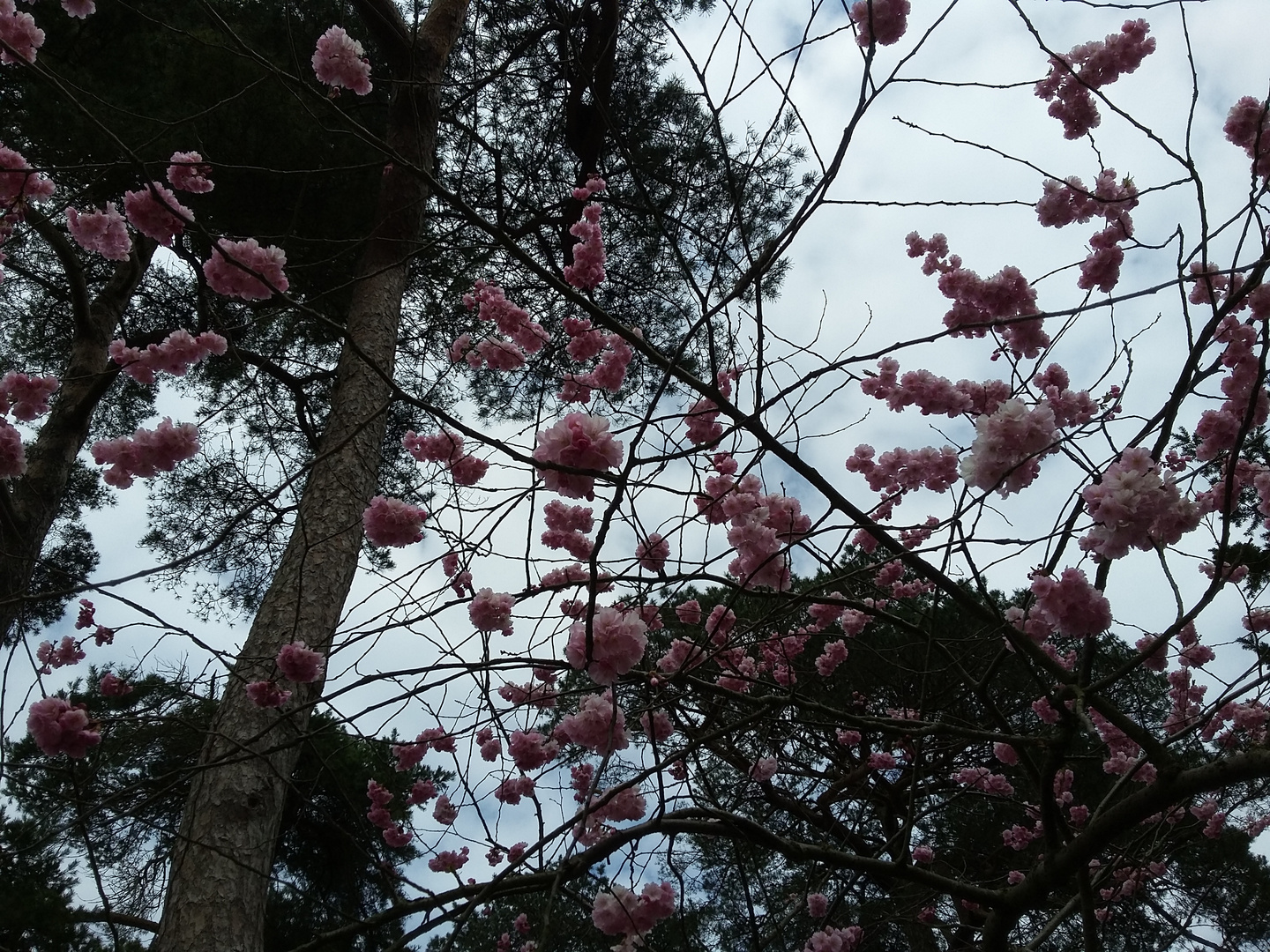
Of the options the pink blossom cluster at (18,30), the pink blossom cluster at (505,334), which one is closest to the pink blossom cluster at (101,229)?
the pink blossom cluster at (18,30)

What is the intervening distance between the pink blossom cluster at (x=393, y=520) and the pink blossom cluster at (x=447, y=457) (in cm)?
29

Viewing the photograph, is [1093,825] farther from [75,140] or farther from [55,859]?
[75,140]

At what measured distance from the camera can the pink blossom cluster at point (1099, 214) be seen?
2.35m

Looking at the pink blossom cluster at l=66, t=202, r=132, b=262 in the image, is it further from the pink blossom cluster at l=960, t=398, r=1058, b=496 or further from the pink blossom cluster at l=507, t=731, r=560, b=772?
the pink blossom cluster at l=960, t=398, r=1058, b=496

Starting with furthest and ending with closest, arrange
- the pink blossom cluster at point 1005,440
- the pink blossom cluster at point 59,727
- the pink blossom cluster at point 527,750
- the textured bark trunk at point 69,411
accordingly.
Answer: the textured bark trunk at point 69,411 < the pink blossom cluster at point 527,750 < the pink blossom cluster at point 59,727 < the pink blossom cluster at point 1005,440

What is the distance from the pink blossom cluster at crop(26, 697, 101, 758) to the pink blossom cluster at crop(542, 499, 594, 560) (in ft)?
4.24

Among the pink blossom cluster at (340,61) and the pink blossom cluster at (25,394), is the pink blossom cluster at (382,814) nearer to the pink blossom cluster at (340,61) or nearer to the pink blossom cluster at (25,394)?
the pink blossom cluster at (25,394)

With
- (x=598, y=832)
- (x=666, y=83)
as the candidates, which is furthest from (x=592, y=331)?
(x=666, y=83)

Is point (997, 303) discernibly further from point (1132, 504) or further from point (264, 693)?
point (264, 693)

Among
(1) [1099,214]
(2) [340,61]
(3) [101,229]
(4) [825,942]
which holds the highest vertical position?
(2) [340,61]

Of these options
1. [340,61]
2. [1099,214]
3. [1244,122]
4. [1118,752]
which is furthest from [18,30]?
[1118,752]

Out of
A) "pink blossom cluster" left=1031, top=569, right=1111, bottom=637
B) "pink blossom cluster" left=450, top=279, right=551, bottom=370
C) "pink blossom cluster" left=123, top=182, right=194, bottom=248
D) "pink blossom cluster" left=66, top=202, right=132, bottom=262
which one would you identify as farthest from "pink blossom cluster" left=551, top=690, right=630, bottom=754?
"pink blossom cluster" left=66, top=202, right=132, bottom=262

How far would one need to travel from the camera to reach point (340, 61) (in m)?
2.56

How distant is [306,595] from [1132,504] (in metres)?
2.58
